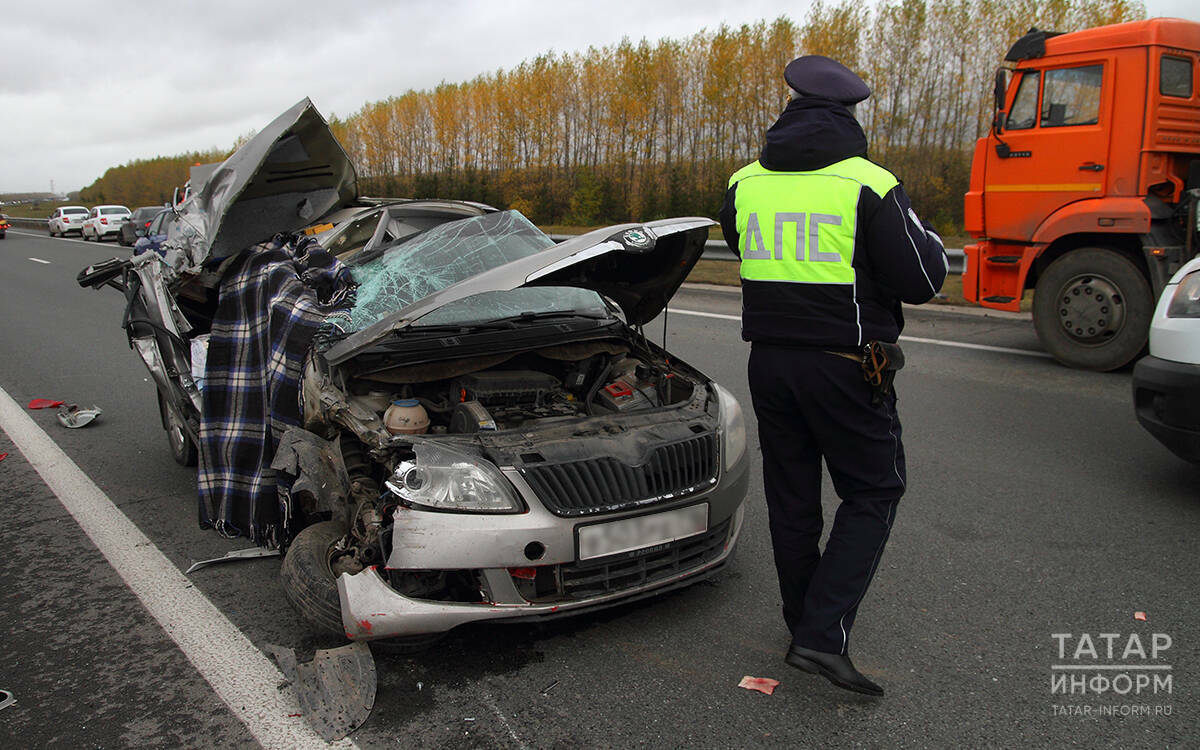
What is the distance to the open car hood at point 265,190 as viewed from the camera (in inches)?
165

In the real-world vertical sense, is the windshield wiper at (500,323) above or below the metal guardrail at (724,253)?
above

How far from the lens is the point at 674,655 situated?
2922 millimetres

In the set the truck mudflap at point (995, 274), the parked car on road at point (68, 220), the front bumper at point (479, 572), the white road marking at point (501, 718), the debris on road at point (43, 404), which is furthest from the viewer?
the parked car on road at point (68, 220)

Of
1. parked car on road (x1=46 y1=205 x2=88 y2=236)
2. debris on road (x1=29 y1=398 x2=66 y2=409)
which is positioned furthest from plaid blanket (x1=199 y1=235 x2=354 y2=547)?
parked car on road (x1=46 y1=205 x2=88 y2=236)

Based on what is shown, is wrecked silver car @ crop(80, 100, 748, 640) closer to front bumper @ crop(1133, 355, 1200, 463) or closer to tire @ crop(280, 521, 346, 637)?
tire @ crop(280, 521, 346, 637)

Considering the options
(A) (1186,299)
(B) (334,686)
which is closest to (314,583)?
(B) (334,686)

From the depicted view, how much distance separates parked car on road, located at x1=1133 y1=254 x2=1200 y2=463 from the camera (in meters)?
3.82

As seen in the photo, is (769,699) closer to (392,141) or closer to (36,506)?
(36,506)

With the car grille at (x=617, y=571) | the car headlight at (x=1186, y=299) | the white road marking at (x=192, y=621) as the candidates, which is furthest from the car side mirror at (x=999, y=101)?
the white road marking at (x=192, y=621)

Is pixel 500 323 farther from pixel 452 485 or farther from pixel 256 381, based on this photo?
pixel 256 381

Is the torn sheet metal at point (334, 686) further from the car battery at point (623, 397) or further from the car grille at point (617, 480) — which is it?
the car battery at point (623, 397)

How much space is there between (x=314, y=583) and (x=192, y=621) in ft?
2.27

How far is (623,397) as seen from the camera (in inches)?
146

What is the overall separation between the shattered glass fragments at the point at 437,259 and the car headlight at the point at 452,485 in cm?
Result: 105
